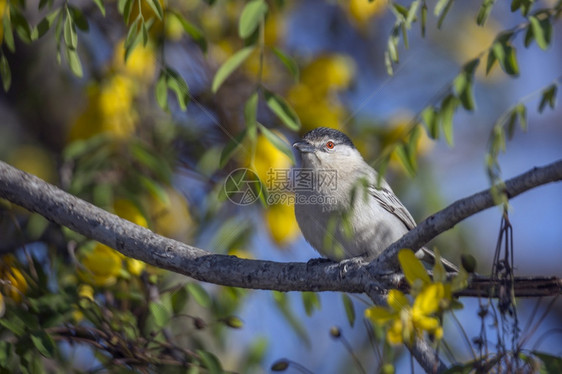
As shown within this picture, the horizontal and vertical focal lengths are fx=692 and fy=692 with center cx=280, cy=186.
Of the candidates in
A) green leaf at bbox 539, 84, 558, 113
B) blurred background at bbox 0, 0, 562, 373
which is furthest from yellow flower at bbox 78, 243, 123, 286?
green leaf at bbox 539, 84, 558, 113

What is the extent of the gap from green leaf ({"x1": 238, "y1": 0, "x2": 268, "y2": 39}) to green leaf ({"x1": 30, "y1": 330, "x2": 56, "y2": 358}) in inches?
59.4

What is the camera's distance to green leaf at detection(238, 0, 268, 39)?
257 cm

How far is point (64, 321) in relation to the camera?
3.30 meters

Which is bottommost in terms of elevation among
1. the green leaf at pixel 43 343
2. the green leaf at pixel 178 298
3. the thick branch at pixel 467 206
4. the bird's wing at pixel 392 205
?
the green leaf at pixel 43 343

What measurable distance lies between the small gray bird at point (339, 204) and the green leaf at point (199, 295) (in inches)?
33.1

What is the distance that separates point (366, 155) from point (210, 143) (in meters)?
1.05

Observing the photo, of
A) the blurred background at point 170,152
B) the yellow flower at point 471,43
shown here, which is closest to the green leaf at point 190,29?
the blurred background at point 170,152

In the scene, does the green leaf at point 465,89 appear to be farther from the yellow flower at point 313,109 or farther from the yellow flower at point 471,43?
the yellow flower at point 471,43

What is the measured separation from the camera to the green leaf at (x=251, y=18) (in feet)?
8.42

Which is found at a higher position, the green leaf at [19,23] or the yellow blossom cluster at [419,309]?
the green leaf at [19,23]

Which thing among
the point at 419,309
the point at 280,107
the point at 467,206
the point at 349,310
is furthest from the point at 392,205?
the point at 419,309

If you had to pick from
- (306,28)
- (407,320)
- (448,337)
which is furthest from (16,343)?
(306,28)

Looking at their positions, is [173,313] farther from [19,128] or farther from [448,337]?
[19,128]

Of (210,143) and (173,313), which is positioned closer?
(173,313)
